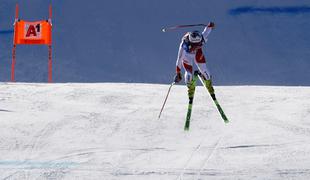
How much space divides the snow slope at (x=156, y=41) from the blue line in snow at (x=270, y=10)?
31 mm

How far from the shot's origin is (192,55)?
6973 millimetres

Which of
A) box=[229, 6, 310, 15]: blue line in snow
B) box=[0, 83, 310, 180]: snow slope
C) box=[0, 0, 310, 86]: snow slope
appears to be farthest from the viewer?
box=[229, 6, 310, 15]: blue line in snow

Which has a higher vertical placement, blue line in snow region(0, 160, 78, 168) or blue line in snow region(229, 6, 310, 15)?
blue line in snow region(229, 6, 310, 15)

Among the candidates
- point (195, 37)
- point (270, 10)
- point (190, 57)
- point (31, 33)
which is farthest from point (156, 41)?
point (195, 37)

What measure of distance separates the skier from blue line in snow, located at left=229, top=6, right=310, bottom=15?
13197 mm

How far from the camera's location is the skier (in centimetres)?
686

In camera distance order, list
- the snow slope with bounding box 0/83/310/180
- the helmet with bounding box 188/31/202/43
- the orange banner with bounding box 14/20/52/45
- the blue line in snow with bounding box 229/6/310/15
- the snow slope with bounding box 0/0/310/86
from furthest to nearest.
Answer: the blue line in snow with bounding box 229/6/310/15, the snow slope with bounding box 0/0/310/86, the orange banner with bounding box 14/20/52/45, the helmet with bounding box 188/31/202/43, the snow slope with bounding box 0/83/310/180

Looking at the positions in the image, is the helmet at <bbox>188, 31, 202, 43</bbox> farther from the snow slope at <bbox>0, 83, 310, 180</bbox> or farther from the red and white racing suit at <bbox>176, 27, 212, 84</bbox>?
the snow slope at <bbox>0, 83, 310, 180</bbox>

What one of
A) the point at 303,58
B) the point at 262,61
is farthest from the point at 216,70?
the point at 303,58

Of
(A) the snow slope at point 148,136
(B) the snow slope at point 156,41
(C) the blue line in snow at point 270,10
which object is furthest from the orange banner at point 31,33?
(C) the blue line in snow at point 270,10

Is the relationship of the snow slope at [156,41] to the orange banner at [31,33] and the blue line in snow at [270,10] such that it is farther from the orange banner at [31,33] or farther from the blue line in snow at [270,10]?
the orange banner at [31,33]

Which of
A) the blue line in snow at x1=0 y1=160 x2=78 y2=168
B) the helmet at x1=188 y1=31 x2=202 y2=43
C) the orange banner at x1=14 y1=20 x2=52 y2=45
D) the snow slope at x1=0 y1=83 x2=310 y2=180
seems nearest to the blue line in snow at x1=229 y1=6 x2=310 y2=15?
the orange banner at x1=14 y1=20 x2=52 y2=45

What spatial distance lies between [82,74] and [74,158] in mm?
10358

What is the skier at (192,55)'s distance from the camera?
6.86 metres
